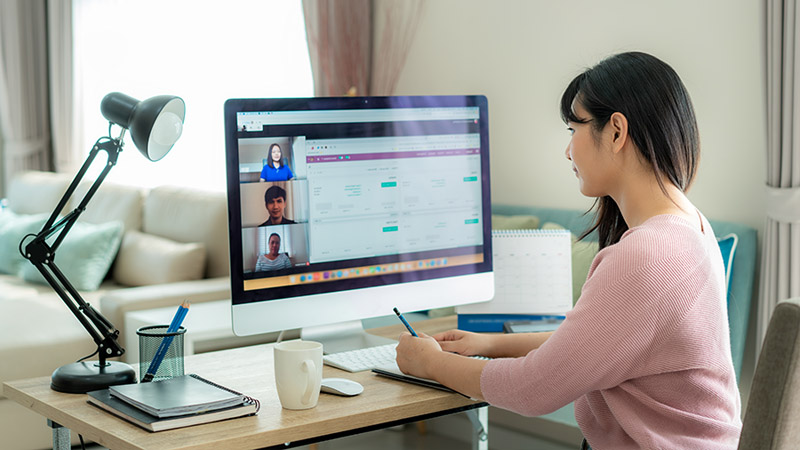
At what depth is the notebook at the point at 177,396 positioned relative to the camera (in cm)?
122

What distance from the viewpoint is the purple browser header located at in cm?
162

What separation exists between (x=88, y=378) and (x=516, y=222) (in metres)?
2.04

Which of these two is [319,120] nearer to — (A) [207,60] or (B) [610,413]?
(B) [610,413]

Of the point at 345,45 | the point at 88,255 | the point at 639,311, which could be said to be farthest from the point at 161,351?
the point at 345,45

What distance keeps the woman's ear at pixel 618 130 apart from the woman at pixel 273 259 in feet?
2.07

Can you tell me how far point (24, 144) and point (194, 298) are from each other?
9.99ft

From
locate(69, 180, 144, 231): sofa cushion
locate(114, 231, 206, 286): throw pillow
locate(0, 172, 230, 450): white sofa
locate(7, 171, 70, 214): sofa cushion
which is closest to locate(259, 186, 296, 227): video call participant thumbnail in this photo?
locate(0, 172, 230, 450): white sofa

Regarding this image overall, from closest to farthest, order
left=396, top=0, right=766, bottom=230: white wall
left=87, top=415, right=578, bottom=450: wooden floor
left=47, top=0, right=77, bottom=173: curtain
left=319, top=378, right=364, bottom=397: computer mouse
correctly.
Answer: left=319, top=378, right=364, bottom=397: computer mouse
left=396, top=0, right=766, bottom=230: white wall
left=87, top=415, right=578, bottom=450: wooden floor
left=47, top=0, right=77, bottom=173: curtain

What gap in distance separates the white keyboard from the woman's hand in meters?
0.10

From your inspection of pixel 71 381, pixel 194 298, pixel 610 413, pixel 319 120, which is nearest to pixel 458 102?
pixel 319 120

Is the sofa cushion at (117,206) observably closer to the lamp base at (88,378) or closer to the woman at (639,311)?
the lamp base at (88,378)

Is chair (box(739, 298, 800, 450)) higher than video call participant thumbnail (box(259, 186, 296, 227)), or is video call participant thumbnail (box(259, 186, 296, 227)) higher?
video call participant thumbnail (box(259, 186, 296, 227))

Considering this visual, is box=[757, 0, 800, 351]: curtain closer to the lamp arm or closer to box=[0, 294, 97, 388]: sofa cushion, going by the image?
the lamp arm

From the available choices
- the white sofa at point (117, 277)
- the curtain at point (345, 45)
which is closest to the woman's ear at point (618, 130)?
the white sofa at point (117, 277)
